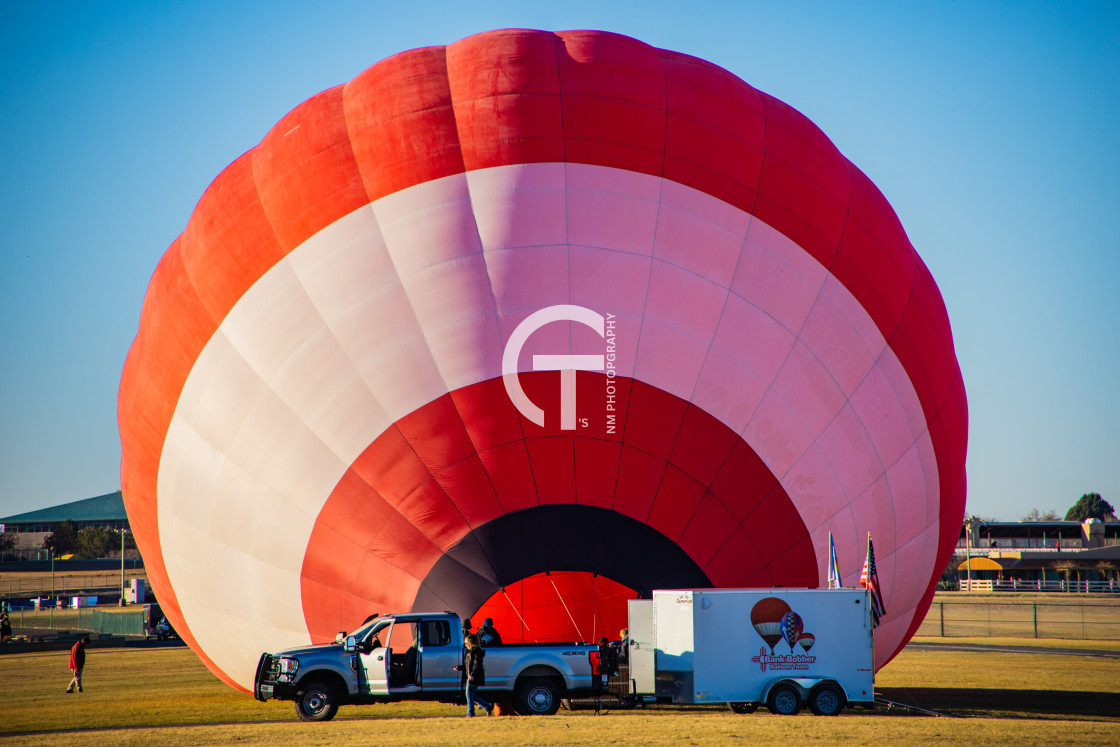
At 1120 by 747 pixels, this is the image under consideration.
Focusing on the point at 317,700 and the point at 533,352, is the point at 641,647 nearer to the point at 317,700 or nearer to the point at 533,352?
the point at 533,352

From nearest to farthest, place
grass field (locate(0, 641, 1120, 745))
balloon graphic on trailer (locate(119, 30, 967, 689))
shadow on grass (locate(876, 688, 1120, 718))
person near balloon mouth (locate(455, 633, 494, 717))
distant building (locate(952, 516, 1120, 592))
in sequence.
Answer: grass field (locate(0, 641, 1120, 745))
person near balloon mouth (locate(455, 633, 494, 717))
balloon graphic on trailer (locate(119, 30, 967, 689))
shadow on grass (locate(876, 688, 1120, 718))
distant building (locate(952, 516, 1120, 592))

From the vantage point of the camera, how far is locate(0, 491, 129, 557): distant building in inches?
4938

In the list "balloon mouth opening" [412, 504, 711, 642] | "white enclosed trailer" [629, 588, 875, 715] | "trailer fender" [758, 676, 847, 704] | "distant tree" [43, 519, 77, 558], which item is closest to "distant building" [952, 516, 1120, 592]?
"white enclosed trailer" [629, 588, 875, 715]

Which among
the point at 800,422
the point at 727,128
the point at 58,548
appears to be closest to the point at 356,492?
A: the point at 800,422

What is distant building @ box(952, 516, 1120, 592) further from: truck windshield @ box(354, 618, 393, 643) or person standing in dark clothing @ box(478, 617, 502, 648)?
truck windshield @ box(354, 618, 393, 643)

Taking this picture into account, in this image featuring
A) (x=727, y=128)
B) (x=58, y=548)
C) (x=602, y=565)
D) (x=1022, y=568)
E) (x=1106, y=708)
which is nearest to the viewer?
(x=602, y=565)

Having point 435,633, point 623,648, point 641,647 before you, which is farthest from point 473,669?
point 641,647

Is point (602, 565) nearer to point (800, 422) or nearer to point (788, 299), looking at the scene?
point (800, 422)

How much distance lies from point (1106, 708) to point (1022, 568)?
63357 mm

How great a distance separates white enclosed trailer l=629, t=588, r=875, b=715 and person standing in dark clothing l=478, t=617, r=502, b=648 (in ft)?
4.60

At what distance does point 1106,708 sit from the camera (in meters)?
13.3

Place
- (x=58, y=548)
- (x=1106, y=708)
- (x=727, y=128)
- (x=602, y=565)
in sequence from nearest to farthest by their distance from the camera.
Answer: (x=602, y=565) < (x=727, y=128) < (x=1106, y=708) < (x=58, y=548)

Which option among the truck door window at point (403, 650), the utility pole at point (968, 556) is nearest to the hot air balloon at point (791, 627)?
the truck door window at point (403, 650)

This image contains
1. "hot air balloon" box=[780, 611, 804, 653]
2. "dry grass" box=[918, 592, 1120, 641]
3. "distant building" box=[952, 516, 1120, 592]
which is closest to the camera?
"hot air balloon" box=[780, 611, 804, 653]
